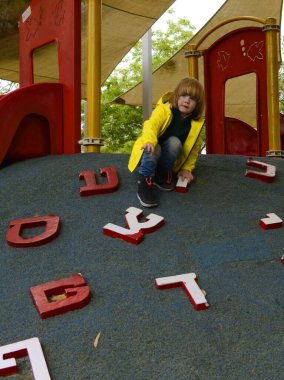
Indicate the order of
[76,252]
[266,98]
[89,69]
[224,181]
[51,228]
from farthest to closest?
[266,98] → [89,69] → [224,181] → [51,228] → [76,252]

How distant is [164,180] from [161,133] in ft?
→ 1.26

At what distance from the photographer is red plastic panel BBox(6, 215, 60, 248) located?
101 inches

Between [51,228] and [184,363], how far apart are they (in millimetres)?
1356

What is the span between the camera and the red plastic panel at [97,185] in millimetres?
3176

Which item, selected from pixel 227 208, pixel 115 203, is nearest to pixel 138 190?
pixel 115 203

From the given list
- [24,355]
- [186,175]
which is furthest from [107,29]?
[24,355]

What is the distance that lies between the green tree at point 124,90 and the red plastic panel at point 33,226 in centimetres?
1359

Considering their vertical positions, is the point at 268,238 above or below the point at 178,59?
below

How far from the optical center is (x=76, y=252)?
2.49 meters

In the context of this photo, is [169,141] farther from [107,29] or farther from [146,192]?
[107,29]

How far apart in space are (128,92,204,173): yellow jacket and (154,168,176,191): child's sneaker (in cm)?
9

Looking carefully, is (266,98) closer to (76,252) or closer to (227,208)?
(227,208)

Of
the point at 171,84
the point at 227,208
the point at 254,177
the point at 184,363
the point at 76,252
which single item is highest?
the point at 171,84

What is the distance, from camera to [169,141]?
329cm
